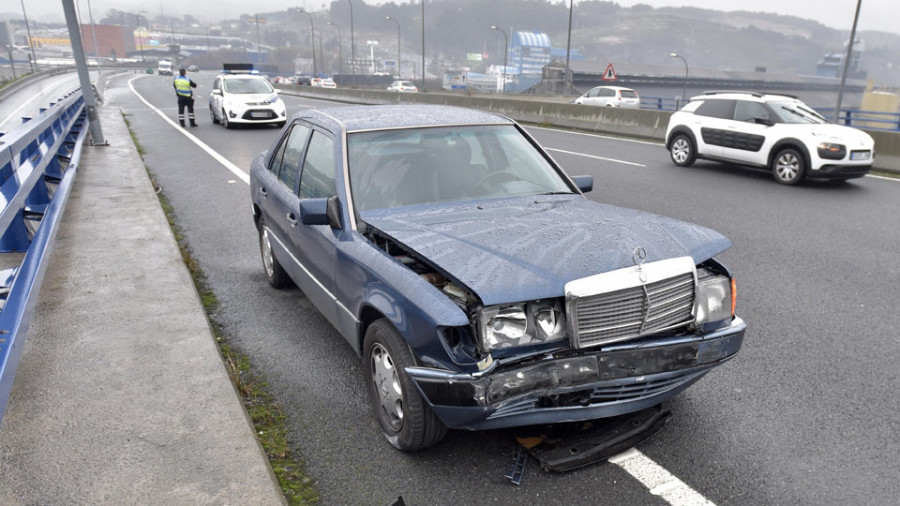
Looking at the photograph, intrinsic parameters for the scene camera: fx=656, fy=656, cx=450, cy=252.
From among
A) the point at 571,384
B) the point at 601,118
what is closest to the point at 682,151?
the point at 601,118

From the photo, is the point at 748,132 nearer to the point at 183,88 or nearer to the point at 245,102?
the point at 245,102

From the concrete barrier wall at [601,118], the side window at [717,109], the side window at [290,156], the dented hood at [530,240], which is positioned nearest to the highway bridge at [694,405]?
the dented hood at [530,240]

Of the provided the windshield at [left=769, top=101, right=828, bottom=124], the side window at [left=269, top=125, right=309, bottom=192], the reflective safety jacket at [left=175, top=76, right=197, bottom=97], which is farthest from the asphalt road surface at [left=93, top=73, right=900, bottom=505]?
the reflective safety jacket at [left=175, top=76, right=197, bottom=97]

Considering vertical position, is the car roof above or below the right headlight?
above

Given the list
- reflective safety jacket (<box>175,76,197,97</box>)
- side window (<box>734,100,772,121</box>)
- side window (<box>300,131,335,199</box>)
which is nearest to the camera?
side window (<box>300,131,335,199</box>)

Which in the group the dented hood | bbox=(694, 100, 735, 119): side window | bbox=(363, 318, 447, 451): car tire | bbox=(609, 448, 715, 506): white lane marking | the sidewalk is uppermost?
the dented hood

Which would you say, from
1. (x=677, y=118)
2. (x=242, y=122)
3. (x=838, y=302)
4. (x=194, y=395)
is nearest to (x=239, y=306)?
(x=194, y=395)

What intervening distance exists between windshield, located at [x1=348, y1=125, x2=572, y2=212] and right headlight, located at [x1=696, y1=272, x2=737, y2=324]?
1409 millimetres

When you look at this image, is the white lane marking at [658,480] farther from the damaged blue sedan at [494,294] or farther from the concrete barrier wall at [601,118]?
the concrete barrier wall at [601,118]

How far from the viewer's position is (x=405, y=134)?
14.3 feet

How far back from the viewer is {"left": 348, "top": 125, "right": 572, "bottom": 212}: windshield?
4.05m

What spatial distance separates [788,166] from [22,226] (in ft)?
36.7

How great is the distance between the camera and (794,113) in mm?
11914

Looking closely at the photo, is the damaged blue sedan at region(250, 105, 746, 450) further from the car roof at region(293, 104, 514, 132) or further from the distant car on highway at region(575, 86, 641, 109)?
the distant car on highway at region(575, 86, 641, 109)
